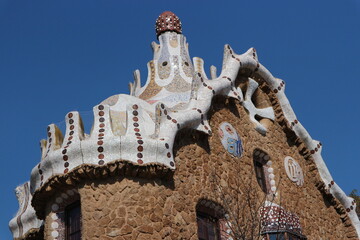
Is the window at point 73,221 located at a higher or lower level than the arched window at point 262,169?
lower

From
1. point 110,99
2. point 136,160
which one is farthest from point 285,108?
point 136,160

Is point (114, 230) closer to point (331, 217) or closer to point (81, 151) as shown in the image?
point (81, 151)

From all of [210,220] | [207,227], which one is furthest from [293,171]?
[207,227]

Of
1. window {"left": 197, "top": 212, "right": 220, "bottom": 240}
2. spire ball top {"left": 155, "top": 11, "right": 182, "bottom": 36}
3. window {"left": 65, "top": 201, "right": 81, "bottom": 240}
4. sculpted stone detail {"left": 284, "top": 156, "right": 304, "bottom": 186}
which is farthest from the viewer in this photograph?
spire ball top {"left": 155, "top": 11, "right": 182, "bottom": 36}

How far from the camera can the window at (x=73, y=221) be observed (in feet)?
37.5

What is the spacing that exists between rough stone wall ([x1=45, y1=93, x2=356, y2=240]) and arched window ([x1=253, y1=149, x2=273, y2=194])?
13 cm

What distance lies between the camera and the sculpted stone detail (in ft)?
49.4

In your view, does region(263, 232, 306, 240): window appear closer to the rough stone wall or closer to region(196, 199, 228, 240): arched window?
the rough stone wall

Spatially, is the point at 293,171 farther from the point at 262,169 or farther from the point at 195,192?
the point at 195,192

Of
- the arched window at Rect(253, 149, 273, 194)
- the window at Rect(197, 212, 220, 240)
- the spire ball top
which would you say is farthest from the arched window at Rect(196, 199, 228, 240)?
the spire ball top

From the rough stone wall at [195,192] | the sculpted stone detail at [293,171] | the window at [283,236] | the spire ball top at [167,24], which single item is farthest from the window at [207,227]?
the spire ball top at [167,24]

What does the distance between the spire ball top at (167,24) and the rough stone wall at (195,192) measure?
310cm

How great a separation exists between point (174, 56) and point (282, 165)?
3.31 metres

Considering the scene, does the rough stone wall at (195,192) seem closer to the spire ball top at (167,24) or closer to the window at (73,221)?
the window at (73,221)
